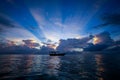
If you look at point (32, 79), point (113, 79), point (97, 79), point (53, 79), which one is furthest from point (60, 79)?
point (113, 79)

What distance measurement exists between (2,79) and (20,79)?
4814mm

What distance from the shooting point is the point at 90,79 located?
28531 mm

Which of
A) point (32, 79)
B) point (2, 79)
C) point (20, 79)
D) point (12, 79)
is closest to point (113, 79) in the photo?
point (32, 79)

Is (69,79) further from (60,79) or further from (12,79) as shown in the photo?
(12,79)

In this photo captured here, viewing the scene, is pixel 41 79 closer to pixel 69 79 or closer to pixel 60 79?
pixel 60 79

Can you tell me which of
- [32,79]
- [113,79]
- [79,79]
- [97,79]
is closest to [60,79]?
[79,79]

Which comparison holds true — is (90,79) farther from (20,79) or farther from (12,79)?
(12,79)

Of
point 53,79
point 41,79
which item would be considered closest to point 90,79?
point 53,79

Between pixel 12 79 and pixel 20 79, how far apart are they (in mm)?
2153

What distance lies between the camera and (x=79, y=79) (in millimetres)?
28438

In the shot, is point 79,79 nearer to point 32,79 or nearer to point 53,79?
point 53,79

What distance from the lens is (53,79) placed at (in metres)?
28.6

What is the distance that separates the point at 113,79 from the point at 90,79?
6205 mm

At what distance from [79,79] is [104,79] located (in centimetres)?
683
